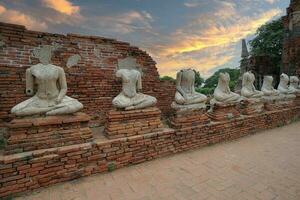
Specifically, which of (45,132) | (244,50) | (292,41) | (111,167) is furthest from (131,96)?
(244,50)

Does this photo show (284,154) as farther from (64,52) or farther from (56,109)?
(64,52)

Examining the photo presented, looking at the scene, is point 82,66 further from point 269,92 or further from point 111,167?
point 269,92

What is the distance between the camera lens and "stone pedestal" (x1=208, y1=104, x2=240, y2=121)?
17.2ft

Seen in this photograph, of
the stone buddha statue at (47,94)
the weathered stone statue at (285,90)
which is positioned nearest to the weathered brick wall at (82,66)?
the stone buddha statue at (47,94)

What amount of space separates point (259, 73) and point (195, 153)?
12351 millimetres

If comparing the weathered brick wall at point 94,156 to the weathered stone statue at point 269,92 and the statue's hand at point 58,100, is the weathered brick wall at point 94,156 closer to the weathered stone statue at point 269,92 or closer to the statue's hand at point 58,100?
the statue's hand at point 58,100

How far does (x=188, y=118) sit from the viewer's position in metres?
4.66

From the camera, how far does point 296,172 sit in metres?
3.58

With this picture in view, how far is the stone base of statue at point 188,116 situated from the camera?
454 centimetres

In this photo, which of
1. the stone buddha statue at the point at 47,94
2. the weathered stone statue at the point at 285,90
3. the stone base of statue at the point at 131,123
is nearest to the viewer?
the stone buddha statue at the point at 47,94

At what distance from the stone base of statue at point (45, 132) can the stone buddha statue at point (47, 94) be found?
0.11m

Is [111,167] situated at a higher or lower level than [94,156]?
lower

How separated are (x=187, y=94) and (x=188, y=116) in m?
0.51

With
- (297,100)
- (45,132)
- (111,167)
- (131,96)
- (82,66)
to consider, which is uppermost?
(82,66)
